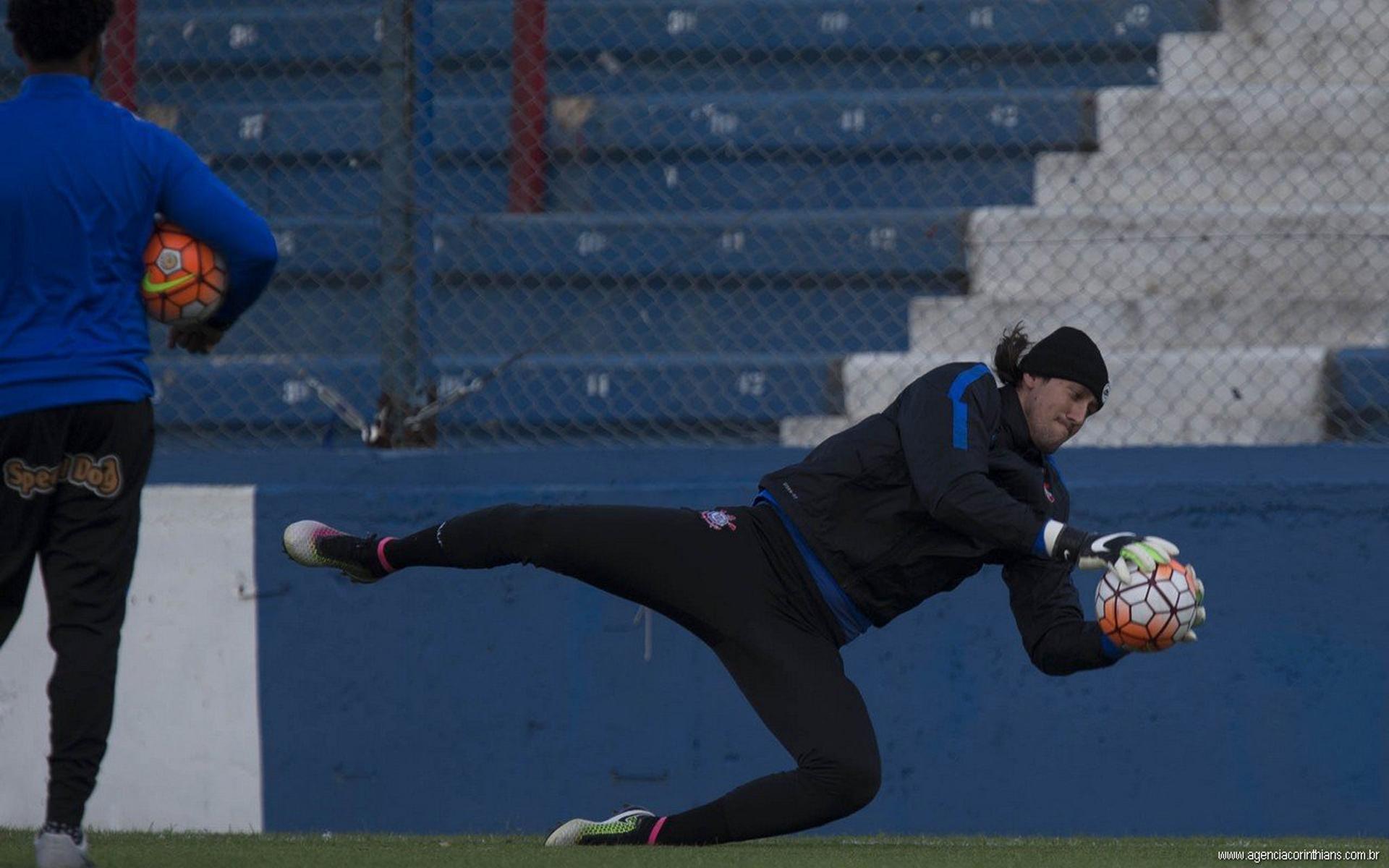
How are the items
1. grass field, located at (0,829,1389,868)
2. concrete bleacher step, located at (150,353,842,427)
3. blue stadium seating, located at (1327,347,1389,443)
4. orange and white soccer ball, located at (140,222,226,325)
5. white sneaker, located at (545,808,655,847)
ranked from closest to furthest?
orange and white soccer ball, located at (140,222,226,325), grass field, located at (0,829,1389,868), white sneaker, located at (545,808,655,847), blue stadium seating, located at (1327,347,1389,443), concrete bleacher step, located at (150,353,842,427)

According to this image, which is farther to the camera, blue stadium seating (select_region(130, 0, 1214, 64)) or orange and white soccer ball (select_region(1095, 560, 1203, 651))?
blue stadium seating (select_region(130, 0, 1214, 64))

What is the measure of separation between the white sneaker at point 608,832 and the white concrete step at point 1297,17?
191 inches

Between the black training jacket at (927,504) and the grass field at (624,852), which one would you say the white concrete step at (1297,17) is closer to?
the grass field at (624,852)

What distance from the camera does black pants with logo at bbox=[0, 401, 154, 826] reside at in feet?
11.4

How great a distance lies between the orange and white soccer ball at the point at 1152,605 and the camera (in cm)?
398

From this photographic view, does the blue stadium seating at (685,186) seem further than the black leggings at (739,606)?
Yes

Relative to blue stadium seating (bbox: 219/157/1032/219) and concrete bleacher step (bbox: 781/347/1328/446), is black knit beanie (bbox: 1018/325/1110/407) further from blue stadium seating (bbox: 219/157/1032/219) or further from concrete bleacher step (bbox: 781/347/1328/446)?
blue stadium seating (bbox: 219/157/1032/219)

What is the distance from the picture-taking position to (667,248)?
704cm

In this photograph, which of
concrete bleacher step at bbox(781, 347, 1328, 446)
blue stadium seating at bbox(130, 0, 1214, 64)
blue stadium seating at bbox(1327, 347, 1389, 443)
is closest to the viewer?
blue stadium seating at bbox(1327, 347, 1389, 443)

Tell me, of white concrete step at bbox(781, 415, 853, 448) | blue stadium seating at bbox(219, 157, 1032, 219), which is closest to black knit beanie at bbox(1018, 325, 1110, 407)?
white concrete step at bbox(781, 415, 853, 448)

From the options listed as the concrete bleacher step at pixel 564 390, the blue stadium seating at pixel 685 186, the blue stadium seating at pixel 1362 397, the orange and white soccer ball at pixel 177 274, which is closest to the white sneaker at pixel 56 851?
the orange and white soccer ball at pixel 177 274

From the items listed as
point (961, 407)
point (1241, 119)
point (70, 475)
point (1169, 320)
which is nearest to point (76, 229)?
point (70, 475)

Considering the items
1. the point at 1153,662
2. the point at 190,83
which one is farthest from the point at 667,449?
the point at 190,83

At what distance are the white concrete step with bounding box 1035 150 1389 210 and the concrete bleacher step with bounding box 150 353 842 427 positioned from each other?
57.4 inches
